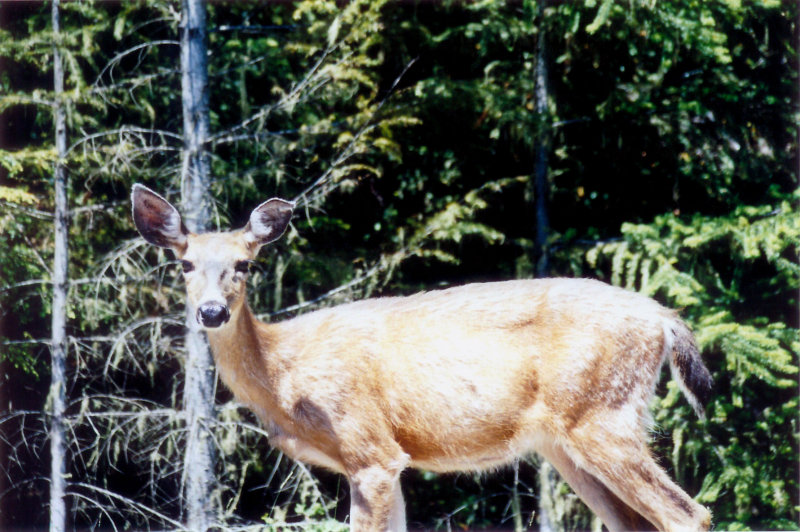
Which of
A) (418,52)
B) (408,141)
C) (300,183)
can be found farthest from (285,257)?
(418,52)

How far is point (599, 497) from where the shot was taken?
5773mm

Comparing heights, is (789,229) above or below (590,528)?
above

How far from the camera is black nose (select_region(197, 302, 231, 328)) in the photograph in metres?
5.12

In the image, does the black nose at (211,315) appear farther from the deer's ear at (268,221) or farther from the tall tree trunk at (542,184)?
the tall tree trunk at (542,184)

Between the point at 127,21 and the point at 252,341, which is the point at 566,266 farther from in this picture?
the point at 127,21

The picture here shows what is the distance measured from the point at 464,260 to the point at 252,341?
423 cm

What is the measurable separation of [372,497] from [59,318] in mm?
3699

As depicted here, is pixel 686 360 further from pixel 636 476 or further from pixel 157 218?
pixel 157 218

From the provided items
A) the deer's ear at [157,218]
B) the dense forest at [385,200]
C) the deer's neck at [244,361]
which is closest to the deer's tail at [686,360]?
the dense forest at [385,200]

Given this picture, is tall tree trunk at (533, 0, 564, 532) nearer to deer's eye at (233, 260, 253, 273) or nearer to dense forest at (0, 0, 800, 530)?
dense forest at (0, 0, 800, 530)

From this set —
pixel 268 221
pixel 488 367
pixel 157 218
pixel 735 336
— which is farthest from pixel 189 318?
pixel 735 336

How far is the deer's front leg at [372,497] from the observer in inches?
213

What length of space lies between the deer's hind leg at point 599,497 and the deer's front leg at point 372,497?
101 cm

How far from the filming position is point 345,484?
9.85m
